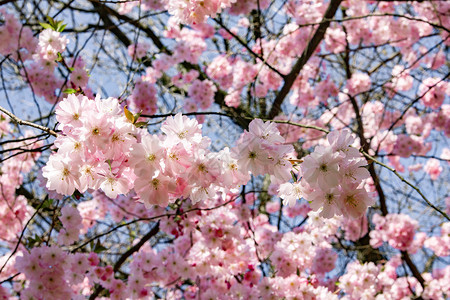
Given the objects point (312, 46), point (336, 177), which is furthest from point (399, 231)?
point (336, 177)

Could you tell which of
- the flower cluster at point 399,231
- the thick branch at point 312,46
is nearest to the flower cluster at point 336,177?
the thick branch at point 312,46

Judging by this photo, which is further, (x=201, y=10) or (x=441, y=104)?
(x=441, y=104)

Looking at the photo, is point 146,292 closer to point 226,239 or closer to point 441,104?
point 226,239

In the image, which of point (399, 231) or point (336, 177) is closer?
point (336, 177)

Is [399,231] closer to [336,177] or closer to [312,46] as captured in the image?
[312,46]

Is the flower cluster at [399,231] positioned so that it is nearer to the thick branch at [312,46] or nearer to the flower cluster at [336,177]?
the thick branch at [312,46]

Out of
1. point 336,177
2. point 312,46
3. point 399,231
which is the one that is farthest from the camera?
point 399,231

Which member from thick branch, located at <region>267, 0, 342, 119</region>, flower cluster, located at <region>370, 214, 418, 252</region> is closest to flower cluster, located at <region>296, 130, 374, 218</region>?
thick branch, located at <region>267, 0, 342, 119</region>

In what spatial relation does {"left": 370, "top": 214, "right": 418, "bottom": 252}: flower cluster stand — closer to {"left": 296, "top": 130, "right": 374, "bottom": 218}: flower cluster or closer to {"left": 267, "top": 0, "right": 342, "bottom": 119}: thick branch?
{"left": 267, "top": 0, "right": 342, "bottom": 119}: thick branch

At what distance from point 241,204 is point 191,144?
3084mm

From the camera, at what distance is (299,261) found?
3.55m

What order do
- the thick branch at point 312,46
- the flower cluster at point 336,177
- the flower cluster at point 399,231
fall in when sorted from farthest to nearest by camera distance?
the flower cluster at point 399,231 < the thick branch at point 312,46 < the flower cluster at point 336,177

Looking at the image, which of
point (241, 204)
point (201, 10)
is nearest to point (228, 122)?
point (241, 204)

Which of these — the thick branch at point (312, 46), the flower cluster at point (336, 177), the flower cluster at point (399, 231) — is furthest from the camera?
the flower cluster at point (399, 231)
